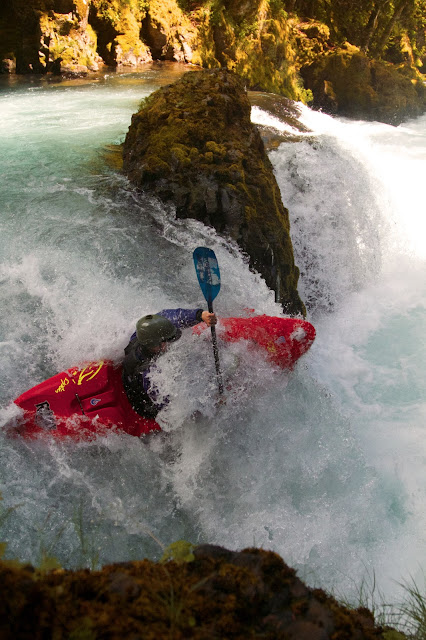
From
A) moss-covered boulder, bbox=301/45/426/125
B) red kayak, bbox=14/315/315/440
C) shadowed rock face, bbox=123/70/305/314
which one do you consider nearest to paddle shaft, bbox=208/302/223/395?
red kayak, bbox=14/315/315/440

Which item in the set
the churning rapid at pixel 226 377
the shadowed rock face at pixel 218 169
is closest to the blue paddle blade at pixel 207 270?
the churning rapid at pixel 226 377

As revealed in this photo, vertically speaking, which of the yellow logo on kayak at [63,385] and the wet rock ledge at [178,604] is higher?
the wet rock ledge at [178,604]

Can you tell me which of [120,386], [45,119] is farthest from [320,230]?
[45,119]

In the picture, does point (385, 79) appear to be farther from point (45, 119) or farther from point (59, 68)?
point (45, 119)

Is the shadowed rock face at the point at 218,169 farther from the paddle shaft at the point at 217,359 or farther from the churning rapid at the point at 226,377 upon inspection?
the paddle shaft at the point at 217,359

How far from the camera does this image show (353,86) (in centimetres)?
1446

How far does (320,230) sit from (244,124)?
6.09 ft

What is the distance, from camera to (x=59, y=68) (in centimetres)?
1117

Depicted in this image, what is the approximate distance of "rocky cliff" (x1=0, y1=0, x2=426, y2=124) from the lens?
35.7ft

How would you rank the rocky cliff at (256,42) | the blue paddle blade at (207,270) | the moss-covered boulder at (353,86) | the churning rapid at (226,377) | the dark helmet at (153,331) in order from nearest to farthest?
the churning rapid at (226,377), the dark helmet at (153,331), the blue paddle blade at (207,270), the rocky cliff at (256,42), the moss-covered boulder at (353,86)

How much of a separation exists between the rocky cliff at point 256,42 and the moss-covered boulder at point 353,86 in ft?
0.11

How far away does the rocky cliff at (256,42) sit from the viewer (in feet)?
35.7

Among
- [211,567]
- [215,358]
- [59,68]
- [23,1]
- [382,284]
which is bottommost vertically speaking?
[382,284]

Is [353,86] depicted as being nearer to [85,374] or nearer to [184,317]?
[184,317]
